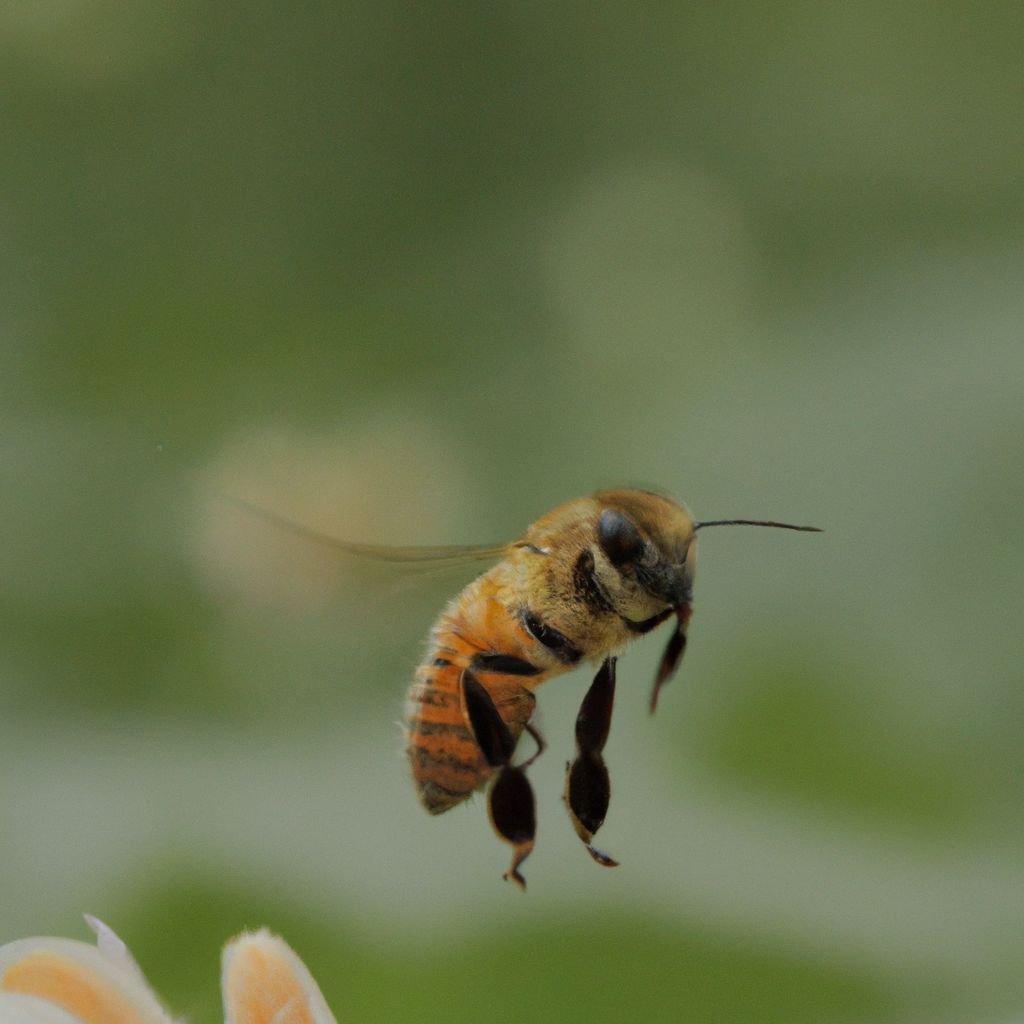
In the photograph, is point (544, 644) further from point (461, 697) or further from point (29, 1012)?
point (29, 1012)

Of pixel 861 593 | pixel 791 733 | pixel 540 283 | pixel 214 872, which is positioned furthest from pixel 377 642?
pixel 540 283

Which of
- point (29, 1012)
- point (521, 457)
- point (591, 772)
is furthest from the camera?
point (521, 457)

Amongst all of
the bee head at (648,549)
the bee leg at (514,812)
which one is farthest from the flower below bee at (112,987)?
the bee head at (648,549)

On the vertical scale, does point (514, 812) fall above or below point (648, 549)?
below

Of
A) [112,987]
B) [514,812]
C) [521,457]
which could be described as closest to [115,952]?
[112,987]

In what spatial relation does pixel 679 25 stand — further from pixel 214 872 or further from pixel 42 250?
pixel 214 872

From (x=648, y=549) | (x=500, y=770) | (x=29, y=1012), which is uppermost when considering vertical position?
(x=648, y=549)
